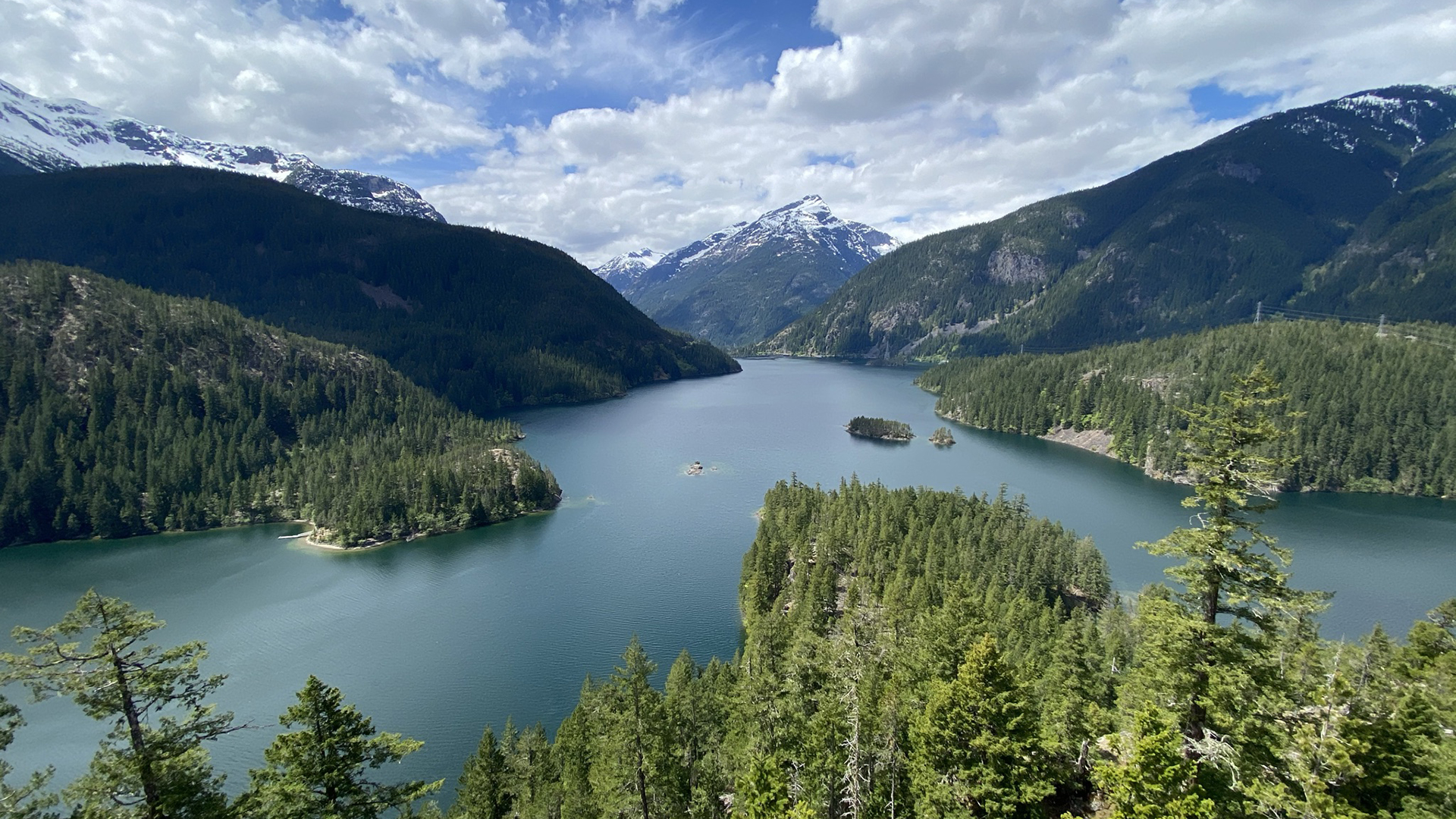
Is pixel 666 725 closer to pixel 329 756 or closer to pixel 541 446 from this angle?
pixel 329 756

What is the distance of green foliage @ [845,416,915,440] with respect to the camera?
149250 mm

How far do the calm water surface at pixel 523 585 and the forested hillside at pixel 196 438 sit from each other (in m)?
5.31

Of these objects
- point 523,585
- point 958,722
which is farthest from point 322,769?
point 523,585

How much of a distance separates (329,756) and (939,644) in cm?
2160

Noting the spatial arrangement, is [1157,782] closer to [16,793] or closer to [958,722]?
[958,722]

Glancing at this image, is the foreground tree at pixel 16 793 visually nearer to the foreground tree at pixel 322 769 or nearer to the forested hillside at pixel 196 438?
the foreground tree at pixel 322 769

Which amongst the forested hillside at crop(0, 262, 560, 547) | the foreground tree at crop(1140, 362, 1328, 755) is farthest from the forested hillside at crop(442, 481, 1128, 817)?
the forested hillside at crop(0, 262, 560, 547)

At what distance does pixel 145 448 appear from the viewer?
103938 mm

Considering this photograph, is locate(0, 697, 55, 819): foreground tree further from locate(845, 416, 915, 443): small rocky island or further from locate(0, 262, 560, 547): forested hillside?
locate(845, 416, 915, 443): small rocky island

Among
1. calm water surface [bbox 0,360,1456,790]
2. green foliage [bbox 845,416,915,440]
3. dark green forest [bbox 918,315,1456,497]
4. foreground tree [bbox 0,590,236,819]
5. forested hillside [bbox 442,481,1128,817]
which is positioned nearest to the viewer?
foreground tree [bbox 0,590,236,819]

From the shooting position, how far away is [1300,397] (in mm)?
123688

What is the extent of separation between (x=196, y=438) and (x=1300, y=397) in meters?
198

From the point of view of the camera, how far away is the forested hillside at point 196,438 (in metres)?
92.7

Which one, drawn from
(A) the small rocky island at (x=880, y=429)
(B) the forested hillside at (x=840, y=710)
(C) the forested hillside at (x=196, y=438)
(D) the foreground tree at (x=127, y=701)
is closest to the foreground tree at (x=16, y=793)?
(D) the foreground tree at (x=127, y=701)
